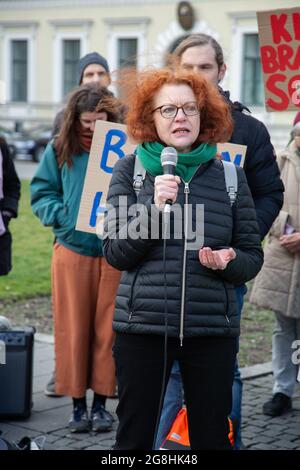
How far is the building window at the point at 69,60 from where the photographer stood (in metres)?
40.4

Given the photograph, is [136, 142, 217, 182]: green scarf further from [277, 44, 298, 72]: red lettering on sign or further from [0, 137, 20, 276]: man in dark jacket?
[0, 137, 20, 276]: man in dark jacket

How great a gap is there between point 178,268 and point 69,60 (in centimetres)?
3829

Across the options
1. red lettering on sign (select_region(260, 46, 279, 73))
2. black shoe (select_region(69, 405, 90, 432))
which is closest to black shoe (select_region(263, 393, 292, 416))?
black shoe (select_region(69, 405, 90, 432))

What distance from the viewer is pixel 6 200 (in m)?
6.03

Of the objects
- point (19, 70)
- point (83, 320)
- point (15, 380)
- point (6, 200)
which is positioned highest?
point (19, 70)

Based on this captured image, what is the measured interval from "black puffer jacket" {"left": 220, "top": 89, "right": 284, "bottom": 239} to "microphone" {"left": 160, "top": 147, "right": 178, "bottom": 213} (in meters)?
1.29

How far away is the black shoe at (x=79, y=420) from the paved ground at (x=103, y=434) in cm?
4

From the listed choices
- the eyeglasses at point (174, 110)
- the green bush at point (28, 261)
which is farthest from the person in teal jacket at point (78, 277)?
the green bush at point (28, 261)

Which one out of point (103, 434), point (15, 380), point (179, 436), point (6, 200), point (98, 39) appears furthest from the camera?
point (98, 39)

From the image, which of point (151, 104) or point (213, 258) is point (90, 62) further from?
point (213, 258)

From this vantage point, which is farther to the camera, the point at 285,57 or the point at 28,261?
the point at 28,261

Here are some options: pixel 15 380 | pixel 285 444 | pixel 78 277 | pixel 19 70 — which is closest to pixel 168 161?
pixel 78 277

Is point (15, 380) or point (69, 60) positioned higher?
point (69, 60)
